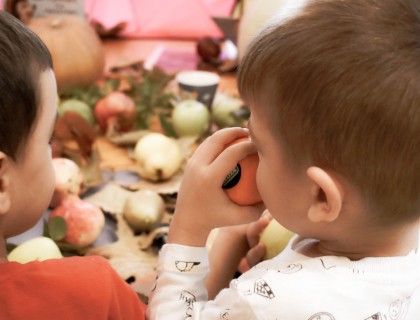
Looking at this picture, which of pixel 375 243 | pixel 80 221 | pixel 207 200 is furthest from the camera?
pixel 80 221

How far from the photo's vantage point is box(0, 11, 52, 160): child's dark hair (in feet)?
1.90

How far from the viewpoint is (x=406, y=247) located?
692 millimetres

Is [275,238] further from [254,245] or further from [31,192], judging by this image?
[31,192]

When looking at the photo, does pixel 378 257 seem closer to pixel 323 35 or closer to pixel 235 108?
pixel 323 35

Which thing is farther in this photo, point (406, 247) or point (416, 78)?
point (406, 247)

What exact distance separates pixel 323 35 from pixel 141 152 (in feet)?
2.42

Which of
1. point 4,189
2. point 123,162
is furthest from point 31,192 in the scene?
point 123,162

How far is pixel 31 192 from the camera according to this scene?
0.64m

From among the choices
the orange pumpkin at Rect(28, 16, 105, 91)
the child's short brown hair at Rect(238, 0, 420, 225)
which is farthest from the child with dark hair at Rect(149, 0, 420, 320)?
the orange pumpkin at Rect(28, 16, 105, 91)

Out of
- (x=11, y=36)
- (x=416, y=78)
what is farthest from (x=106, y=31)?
(x=416, y=78)

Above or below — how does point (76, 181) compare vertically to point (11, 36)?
below

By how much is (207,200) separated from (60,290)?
233mm

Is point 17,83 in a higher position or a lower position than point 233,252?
higher

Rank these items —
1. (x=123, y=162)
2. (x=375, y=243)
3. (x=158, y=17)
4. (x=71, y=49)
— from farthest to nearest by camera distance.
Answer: (x=158, y=17) < (x=71, y=49) < (x=123, y=162) < (x=375, y=243)
